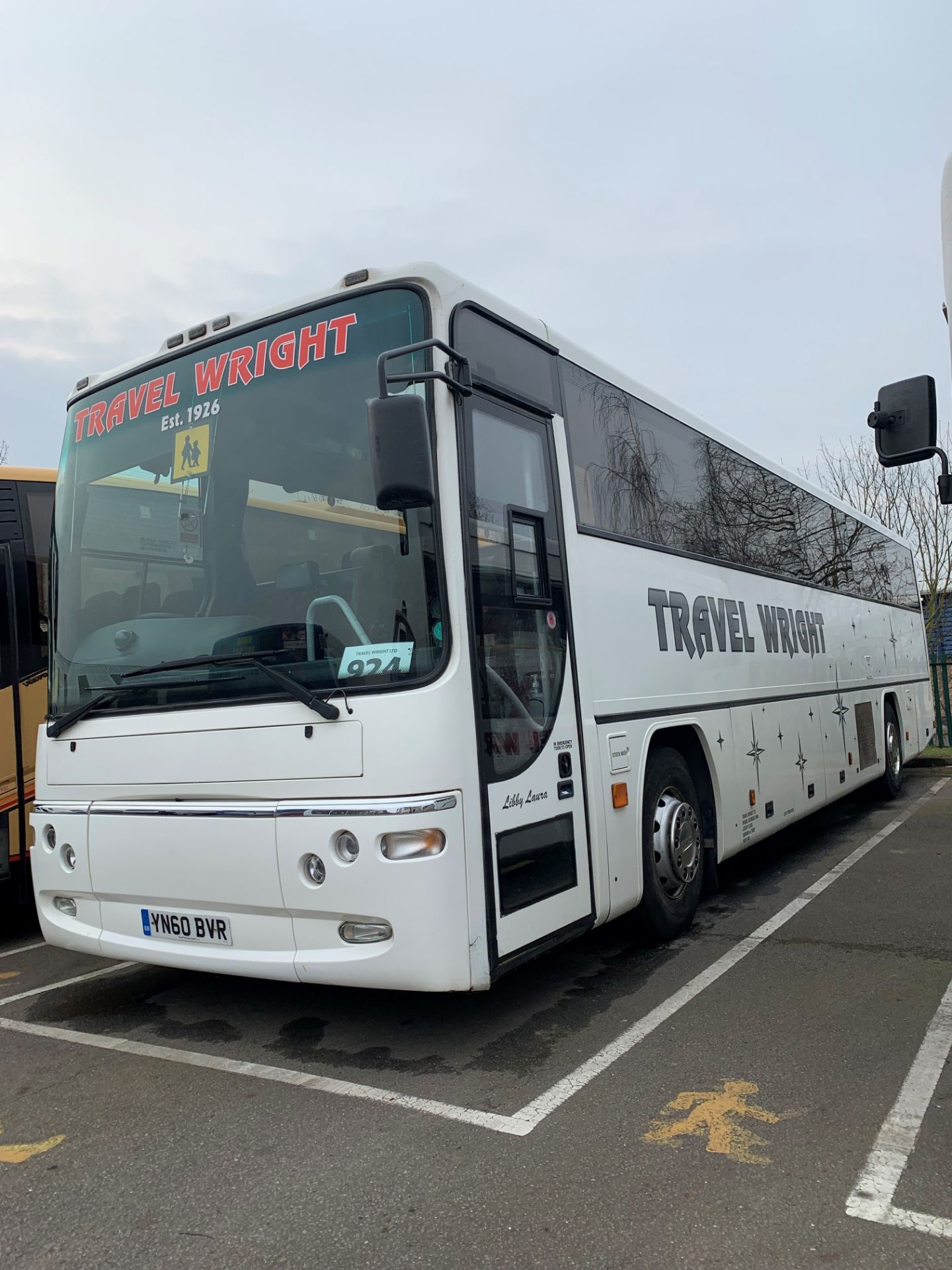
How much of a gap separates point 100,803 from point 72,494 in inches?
65.5

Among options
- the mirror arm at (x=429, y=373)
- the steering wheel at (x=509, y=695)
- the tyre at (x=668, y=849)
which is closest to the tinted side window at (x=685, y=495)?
the mirror arm at (x=429, y=373)

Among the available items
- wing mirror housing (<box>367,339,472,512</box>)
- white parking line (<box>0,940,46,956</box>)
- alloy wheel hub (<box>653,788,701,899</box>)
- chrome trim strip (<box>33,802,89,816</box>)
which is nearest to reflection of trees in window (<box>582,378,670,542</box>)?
alloy wheel hub (<box>653,788,701,899</box>)

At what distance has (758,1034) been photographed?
428 cm

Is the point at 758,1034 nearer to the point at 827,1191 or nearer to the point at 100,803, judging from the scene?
the point at 827,1191

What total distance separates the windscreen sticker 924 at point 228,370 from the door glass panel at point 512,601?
0.75m

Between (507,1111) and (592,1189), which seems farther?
(507,1111)

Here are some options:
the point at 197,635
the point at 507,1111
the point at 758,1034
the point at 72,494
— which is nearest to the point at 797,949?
the point at 758,1034

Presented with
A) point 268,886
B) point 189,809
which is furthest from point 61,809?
point 268,886

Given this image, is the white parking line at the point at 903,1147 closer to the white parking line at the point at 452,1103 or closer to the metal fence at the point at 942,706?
the white parking line at the point at 452,1103

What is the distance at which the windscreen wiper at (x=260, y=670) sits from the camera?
400 centimetres

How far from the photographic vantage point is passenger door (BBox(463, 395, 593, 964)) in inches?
163

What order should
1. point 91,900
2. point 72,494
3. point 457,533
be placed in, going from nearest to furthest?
point 457,533
point 91,900
point 72,494

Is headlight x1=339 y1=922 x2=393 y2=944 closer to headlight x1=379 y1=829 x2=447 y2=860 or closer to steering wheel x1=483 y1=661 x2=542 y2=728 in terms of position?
headlight x1=379 y1=829 x2=447 y2=860

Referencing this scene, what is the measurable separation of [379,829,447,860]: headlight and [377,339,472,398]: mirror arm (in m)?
1.73
